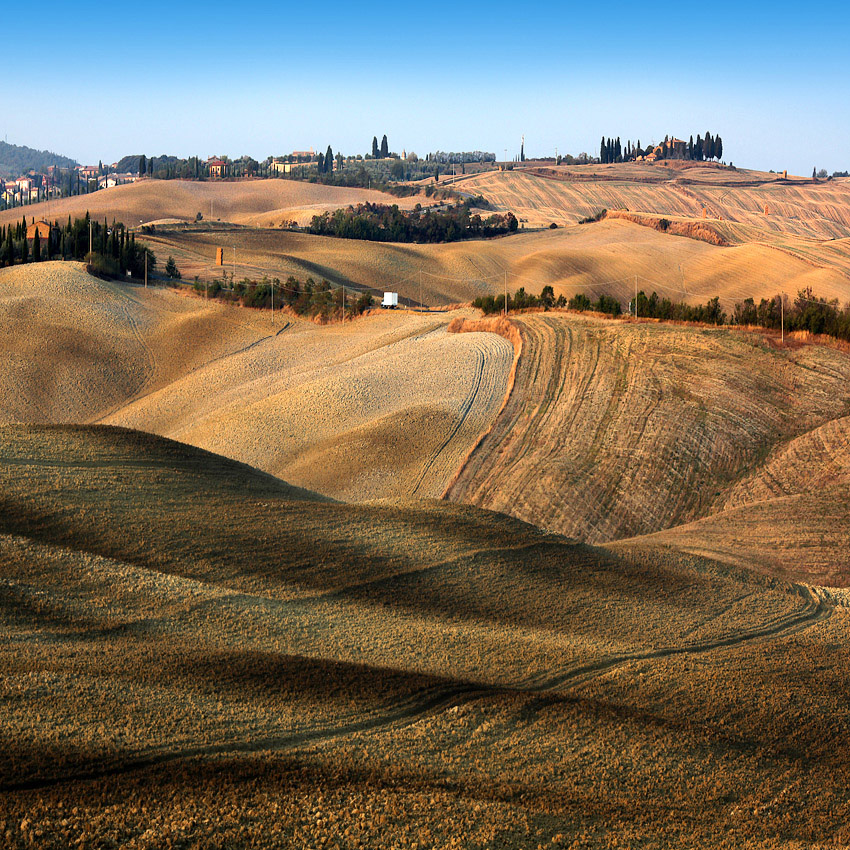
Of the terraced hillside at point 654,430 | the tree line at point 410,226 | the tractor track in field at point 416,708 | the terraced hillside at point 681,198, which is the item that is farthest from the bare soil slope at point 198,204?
the tractor track in field at point 416,708

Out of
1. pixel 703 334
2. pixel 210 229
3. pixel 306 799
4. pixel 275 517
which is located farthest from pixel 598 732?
pixel 210 229

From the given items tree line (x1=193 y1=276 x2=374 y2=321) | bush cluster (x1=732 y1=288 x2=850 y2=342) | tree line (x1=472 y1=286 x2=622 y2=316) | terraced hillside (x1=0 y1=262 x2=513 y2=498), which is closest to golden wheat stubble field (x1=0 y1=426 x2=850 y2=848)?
terraced hillside (x1=0 y1=262 x2=513 y2=498)

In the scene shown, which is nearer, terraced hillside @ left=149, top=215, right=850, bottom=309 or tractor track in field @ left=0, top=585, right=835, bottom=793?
tractor track in field @ left=0, top=585, right=835, bottom=793

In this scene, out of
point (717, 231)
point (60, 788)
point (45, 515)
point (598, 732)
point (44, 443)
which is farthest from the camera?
point (717, 231)

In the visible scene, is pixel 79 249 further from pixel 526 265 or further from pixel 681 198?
pixel 681 198

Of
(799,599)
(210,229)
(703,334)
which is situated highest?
(210,229)

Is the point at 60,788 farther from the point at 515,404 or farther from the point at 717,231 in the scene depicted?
the point at 717,231

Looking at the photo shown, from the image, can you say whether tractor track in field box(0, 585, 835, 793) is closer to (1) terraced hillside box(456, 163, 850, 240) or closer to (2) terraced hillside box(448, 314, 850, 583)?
(2) terraced hillside box(448, 314, 850, 583)
